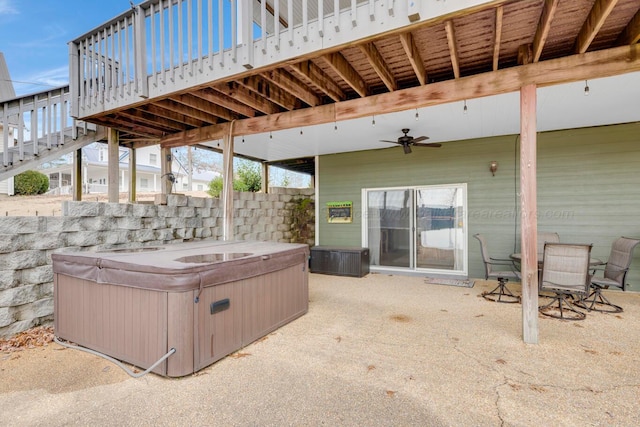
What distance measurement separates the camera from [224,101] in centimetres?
394

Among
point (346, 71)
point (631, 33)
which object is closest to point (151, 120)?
point (346, 71)

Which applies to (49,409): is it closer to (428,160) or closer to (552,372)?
(552,372)

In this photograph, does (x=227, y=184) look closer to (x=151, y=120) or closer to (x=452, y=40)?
(x=151, y=120)

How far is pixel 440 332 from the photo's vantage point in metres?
3.39

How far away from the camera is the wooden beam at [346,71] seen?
3.00m

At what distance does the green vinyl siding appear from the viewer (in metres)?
5.12

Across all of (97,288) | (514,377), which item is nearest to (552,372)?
(514,377)

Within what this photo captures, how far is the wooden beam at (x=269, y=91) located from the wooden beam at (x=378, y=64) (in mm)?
1348

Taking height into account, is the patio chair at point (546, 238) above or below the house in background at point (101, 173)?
below

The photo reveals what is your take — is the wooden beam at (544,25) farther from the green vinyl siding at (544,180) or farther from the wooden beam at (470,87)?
the green vinyl siding at (544,180)

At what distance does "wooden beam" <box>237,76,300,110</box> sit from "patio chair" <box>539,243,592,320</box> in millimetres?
3686

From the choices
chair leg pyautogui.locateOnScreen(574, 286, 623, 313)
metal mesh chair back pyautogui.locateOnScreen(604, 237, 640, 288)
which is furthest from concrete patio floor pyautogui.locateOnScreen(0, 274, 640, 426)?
metal mesh chair back pyautogui.locateOnScreen(604, 237, 640, 288)

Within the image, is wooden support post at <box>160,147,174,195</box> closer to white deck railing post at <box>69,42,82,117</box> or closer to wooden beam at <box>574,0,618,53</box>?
white deck railing post at <box>69,42,82,117</box>

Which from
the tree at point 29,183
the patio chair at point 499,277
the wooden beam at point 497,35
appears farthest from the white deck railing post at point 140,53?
the tree at point 29,183
